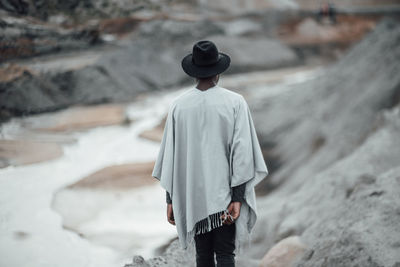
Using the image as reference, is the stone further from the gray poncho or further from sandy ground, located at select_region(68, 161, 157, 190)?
sandy ground, located at select_region(68, 161, 157, 190)

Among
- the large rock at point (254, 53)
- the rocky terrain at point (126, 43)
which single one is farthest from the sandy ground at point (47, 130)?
the large rock at point (254, 53)

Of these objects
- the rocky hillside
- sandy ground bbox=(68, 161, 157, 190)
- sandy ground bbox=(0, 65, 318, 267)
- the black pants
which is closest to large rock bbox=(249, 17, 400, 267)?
the black pants

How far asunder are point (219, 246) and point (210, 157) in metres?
0.49

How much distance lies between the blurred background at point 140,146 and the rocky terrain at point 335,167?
0.06 feet

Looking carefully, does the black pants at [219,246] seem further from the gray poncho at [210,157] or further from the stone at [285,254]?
the stone at [285,254]

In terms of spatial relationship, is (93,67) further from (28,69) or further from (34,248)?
(34,248)

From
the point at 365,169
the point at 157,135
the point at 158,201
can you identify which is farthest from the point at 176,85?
the point at 365,169

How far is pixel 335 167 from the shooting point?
5125mm

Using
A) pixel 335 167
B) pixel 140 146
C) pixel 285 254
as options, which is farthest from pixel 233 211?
pixel 140 146

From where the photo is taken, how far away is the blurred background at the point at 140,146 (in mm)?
3547

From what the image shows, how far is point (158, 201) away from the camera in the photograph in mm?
5438

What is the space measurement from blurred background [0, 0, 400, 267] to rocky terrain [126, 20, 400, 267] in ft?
0.06

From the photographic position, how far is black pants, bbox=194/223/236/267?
2264 millimetres

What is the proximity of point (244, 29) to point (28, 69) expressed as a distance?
13959 millimetres
